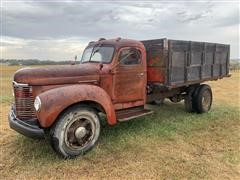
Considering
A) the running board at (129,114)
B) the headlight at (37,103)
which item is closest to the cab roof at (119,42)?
the running board at (129,114)

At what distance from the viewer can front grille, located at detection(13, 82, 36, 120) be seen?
5.28 metres

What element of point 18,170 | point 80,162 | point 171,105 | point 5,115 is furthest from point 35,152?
point 171,105

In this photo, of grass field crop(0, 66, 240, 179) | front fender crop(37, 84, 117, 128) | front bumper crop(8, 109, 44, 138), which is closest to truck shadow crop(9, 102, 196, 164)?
grass field crop(0, 66, 240, 179)

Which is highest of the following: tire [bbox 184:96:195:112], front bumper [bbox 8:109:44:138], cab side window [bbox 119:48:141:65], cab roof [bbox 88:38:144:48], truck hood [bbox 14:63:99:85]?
cab roof [bbox 88:38:144:48]

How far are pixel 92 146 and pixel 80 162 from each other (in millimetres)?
515

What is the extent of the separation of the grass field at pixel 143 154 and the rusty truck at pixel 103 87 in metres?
0.45

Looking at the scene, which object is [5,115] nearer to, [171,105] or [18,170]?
[18,170]

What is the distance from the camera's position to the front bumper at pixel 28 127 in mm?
4914

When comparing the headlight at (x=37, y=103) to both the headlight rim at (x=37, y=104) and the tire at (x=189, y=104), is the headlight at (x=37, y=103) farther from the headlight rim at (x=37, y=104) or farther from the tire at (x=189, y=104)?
the tire at (x=189, y=104)

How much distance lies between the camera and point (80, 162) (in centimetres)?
505

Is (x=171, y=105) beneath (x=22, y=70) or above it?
beneath

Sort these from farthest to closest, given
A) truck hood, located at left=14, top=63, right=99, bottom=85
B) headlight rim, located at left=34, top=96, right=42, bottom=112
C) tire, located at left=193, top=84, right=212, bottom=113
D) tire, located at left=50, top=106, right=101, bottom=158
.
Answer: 1. tire, located at left=193, top=84, right=212, bottom=113
2. truck hood, located at left=14, top=63, right=99, bottom=85
3. tire, located at left=50, top=106, right=101, bottom=158
4. headlight rim, located at left=34, top=96, right=42, bottom=112

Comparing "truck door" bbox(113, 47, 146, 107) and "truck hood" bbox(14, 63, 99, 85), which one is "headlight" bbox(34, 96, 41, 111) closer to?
"truck hood" bbox(14, 63, 99, 85)

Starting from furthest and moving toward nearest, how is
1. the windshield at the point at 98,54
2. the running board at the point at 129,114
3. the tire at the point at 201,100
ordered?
1. the tire at the point at 201,100
2. the windshield at the point at 98,54
3. the running board at the point at 129,114
